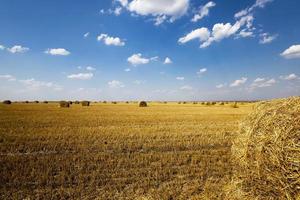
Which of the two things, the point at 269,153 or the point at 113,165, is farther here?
the point at 113,165

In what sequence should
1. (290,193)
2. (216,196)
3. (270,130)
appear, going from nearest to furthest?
(290,193), (270,130), (216,196)

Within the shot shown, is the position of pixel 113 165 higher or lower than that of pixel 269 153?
lower

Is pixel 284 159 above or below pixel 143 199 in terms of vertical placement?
above

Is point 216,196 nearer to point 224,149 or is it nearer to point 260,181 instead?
point 260,181

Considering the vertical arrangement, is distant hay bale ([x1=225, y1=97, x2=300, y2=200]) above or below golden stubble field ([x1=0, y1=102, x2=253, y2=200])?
above

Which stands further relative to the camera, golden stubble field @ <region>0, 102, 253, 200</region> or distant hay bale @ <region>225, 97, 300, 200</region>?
golden stubble field @ <region>0, 102, 253, 200</region>

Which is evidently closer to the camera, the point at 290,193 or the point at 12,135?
the point at 290,193


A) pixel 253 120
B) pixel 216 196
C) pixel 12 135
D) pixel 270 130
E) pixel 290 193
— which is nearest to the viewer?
pixel 290 193

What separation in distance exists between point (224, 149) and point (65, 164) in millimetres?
6401

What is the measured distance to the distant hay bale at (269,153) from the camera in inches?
195

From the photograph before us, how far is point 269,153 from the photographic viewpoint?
209 inches

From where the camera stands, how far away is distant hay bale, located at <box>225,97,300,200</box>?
496cm

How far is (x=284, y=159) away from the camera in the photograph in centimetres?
501

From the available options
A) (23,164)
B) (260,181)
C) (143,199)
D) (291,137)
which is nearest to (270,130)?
(291,137)
